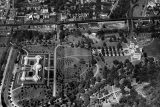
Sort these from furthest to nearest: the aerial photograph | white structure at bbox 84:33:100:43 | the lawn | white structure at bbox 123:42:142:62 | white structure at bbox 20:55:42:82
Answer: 1. white structure at bbox 84:33:100:43
2. the lawn
3. white structure at bbox 123:42:142:62
4. white structure at bbox 20:55:42:82
5. the aerial photograph

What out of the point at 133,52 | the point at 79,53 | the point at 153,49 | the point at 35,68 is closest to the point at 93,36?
the point at 79,53

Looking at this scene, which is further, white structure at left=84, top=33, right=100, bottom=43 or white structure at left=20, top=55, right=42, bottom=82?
white structure at left=84, top=33, right=100, bottom=43

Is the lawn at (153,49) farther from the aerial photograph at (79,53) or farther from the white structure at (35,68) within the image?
the white structure at (35,68)

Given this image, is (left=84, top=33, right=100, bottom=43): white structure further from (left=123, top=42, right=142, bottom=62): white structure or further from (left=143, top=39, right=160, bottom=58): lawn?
(left=143, top=39, right=160, bottom=58): lawn

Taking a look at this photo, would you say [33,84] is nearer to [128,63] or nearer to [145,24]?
[128,63]

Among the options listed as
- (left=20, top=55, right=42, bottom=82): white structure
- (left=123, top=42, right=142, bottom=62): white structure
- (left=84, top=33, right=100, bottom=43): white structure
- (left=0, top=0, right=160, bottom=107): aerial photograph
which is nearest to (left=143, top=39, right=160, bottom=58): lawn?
(left=0, top=0, right=160, bottom=107): aerial photograph

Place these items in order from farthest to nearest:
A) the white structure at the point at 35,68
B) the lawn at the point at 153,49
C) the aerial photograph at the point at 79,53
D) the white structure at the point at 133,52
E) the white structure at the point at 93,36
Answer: the white structure at the point at 93,36 < the lawn at the point at 153,49 < the white structure at the point at 133,52 < the white structure at the point at 35,68 < the aerial photograph at the point at 79,53

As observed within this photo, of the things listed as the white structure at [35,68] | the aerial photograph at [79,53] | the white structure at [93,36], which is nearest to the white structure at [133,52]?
the aerial photograph at [79,53]

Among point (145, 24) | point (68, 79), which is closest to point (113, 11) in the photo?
point (145, 24)
